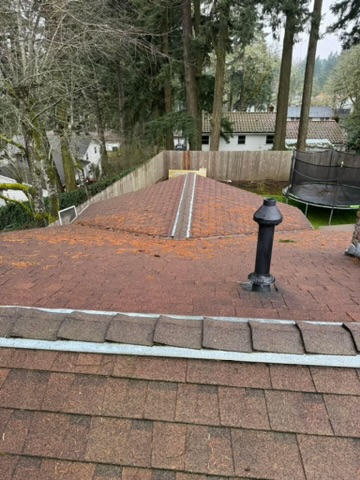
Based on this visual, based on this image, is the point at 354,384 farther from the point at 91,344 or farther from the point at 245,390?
the point at 91,344

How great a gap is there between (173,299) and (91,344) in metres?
0.99

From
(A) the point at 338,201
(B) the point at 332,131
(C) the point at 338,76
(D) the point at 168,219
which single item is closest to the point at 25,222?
(D) the point at 168,219

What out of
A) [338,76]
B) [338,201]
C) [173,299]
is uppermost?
[338,76]

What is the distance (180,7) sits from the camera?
15.5 meters

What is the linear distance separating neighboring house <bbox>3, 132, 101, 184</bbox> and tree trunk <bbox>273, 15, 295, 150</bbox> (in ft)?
38.5

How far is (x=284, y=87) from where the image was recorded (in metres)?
18.2

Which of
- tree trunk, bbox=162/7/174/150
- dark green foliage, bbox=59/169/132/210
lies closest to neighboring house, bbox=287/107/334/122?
tree trunk, bbox=162/7/174/150

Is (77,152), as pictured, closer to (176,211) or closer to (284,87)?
(176,211)

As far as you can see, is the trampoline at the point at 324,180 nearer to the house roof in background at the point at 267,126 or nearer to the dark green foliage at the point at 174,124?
A: the dark green foliage at the point at 174,124

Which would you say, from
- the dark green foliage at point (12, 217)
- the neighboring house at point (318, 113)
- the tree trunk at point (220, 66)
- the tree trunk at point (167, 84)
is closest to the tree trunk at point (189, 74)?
the tree trunk at point (167, 84)

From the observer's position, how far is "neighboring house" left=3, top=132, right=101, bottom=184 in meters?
13.6

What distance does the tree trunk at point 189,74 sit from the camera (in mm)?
15812

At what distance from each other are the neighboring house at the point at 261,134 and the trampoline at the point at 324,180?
16209mm

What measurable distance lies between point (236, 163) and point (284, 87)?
17.8ft
